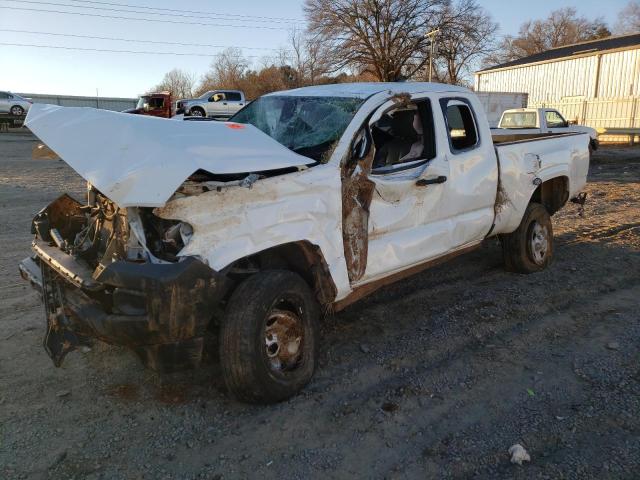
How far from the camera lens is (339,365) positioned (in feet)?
12.8

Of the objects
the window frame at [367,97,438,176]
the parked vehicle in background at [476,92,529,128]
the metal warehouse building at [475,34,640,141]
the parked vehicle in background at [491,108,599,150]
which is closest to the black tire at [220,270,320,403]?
the window frame at [367,97,438,176]

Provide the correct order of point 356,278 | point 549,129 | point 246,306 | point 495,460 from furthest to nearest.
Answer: point 549,129, point 356,278, point 246,306, point 495,460

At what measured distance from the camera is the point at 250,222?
10.2 ft

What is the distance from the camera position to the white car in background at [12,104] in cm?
3125

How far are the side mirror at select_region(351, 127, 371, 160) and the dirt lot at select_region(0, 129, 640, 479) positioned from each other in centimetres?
150

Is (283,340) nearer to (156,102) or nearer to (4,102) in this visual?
(156,102)

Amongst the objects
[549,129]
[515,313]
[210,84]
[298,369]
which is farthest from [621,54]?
[210,84]

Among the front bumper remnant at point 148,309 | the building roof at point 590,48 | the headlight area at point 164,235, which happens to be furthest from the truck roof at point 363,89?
the building roof at point 590,48

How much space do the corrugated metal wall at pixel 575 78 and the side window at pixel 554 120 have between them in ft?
60.3

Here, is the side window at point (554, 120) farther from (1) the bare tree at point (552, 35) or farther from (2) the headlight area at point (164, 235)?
(1) the bare tree at point (552, 35)

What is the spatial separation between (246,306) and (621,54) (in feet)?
118

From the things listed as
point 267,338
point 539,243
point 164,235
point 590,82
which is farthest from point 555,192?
point 590,82

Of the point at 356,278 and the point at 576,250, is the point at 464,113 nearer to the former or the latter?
the point at 356,278

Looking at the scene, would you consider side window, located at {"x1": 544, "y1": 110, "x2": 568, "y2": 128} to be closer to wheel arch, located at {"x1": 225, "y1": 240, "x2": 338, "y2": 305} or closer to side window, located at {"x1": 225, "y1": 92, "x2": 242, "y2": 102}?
wheel arch, located at {"x1": 225, "y1": 240, "x2": 338, "y2": 305}
